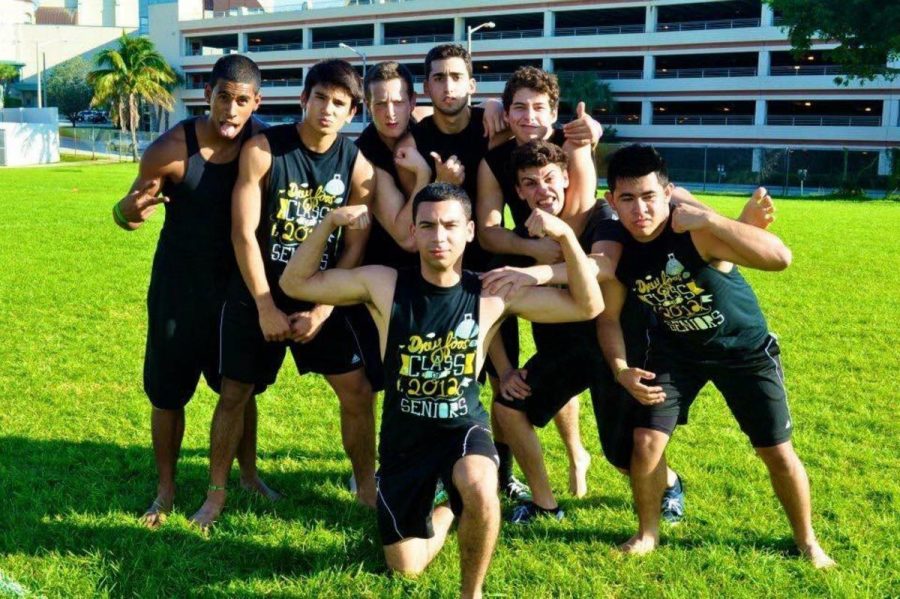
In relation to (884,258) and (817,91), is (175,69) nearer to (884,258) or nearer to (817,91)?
(817,91)

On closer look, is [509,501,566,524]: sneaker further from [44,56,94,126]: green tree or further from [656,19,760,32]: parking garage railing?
[44,56,94,126]: green tree

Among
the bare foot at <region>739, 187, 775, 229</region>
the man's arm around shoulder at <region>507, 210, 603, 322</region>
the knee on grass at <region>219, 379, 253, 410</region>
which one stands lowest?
the knee on grass at <region>219, 379, 253, 410</region>

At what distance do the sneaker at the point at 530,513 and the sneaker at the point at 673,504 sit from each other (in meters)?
0.61

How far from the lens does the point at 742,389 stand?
15.2ft

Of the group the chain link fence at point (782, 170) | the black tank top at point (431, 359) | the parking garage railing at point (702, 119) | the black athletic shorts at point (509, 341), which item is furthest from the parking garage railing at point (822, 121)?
the black tank top at point (431, 359)

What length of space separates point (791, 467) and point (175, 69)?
84450 mm

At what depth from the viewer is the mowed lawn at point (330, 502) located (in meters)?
4.38

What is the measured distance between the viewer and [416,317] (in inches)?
170

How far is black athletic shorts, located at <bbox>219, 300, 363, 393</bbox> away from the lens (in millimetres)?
5168

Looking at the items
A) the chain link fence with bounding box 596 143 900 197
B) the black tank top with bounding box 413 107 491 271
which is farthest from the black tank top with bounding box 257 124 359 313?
the chain link fence with bounding box 596 143 900 197

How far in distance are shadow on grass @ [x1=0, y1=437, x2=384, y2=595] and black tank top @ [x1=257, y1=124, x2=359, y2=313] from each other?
4.74ft

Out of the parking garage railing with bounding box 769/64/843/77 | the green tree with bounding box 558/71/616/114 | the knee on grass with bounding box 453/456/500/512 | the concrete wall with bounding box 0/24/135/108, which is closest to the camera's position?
the knee on grass with bounding box 453/456/500/512

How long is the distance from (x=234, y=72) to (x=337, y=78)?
58 centimetres

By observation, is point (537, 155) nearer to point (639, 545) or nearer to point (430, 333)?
point (430, 333)
